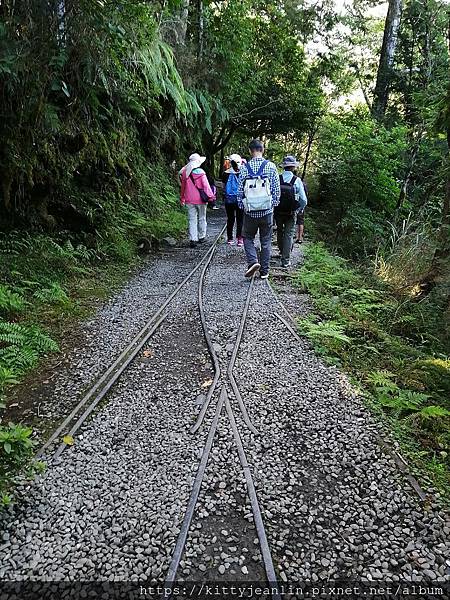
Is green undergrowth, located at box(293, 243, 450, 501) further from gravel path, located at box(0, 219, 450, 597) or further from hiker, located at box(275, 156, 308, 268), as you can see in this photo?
hiker, located at box(275, 156, 308, 268)

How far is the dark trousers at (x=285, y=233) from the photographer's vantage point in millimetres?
8219

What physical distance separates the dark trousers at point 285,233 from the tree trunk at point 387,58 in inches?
413

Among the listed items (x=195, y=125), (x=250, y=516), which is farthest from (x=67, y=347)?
(x=195, y=125)

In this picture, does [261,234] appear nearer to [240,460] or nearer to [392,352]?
[392,352]

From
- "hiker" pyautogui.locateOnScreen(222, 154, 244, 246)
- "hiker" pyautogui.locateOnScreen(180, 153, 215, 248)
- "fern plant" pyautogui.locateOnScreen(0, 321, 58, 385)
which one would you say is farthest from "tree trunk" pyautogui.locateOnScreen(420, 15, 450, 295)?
"fern plant" pyautogui.locateOnScreen(0, 321, 58, 385)

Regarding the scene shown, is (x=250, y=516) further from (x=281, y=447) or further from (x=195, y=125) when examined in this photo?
(x=195, y=125)

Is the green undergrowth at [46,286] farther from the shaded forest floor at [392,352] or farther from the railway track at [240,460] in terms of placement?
the shaded forest floor at [392,352]

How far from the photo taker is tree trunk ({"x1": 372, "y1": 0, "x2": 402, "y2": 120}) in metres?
15.8

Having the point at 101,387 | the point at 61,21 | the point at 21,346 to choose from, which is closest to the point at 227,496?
the point at 101,387

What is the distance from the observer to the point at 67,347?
202 inches

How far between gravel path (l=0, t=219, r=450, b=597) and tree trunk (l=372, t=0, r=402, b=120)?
51.0ft

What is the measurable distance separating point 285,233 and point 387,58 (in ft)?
40.4

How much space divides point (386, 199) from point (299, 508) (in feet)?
41.8

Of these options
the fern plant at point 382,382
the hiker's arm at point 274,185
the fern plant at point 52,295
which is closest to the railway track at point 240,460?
the fern plant at point 382,382
